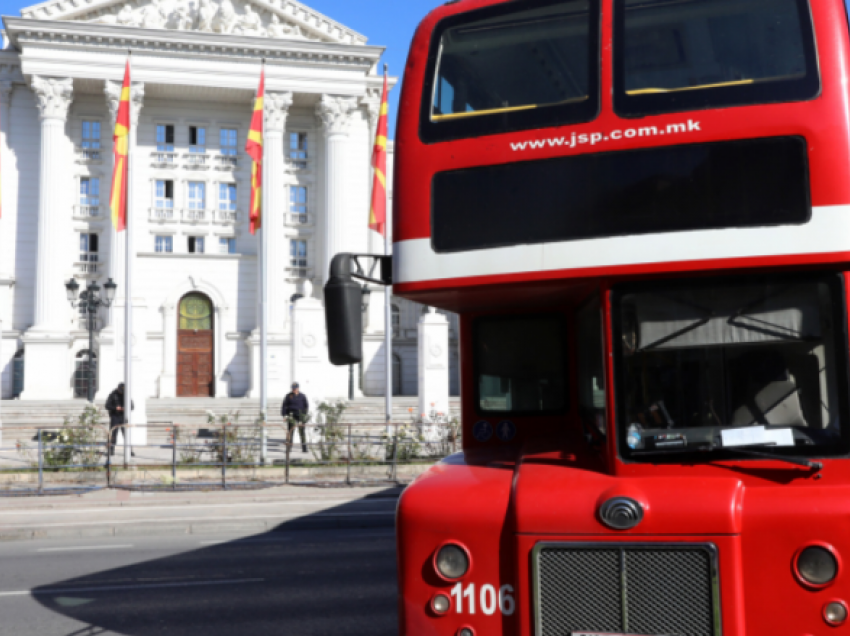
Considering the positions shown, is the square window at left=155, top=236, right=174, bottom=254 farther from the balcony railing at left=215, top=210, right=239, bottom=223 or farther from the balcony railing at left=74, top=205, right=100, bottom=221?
the balcony railing at left=74, top=205, right=100, bottom=221

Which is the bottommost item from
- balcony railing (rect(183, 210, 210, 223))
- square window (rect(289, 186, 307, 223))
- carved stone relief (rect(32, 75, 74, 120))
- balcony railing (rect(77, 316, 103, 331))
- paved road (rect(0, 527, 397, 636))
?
paved road (rect(0, 527, 397, 636))

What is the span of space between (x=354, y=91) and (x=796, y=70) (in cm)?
4245

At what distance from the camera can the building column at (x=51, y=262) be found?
40875 millimetres

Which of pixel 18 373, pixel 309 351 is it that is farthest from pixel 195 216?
pixel 309 351

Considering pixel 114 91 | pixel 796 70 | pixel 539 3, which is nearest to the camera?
pixel 796 70

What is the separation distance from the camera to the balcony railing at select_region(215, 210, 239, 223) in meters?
45.9

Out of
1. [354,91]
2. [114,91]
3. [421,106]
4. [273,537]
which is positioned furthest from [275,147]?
[421,106]

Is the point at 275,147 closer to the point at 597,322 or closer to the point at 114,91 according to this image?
the point at 114,91

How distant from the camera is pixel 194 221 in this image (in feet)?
150

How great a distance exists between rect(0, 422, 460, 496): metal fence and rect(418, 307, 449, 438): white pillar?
6102mm

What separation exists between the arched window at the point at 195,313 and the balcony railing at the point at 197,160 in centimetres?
650

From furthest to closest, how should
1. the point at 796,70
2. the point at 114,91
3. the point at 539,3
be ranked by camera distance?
the point at 114,91, the point at 539,3, the point at 796,70

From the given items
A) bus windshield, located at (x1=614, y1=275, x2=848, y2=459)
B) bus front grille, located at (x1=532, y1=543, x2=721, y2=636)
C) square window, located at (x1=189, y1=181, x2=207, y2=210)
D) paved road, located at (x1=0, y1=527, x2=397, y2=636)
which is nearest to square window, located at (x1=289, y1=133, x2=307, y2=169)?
square window, located at (x1=189, y1=181, x2=207, y2=210)

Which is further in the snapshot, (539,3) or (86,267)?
(86,267)
